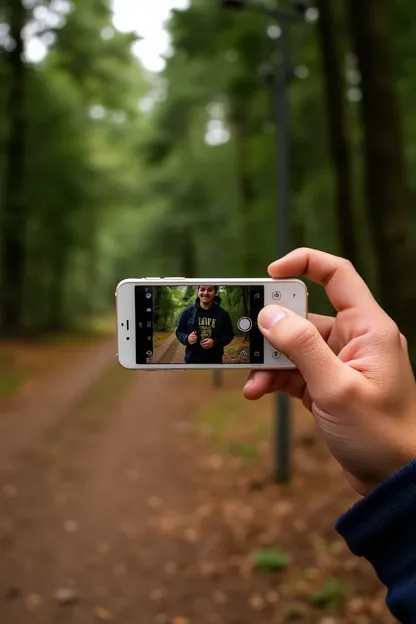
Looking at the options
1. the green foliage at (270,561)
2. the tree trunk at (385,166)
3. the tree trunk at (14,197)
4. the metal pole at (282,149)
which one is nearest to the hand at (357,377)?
the tree trunk at (385,166)

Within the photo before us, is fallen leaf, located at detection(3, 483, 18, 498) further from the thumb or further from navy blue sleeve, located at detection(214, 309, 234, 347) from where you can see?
the thumb

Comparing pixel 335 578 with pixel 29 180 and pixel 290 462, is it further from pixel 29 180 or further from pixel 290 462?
pixel 29 180

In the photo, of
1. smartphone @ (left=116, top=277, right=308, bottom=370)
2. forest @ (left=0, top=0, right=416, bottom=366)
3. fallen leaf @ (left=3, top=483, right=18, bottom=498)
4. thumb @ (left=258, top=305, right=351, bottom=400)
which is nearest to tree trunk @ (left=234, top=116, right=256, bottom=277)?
forest @ (left=0, top=0, right=416, bottom=366)

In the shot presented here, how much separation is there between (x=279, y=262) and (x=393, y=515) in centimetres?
76

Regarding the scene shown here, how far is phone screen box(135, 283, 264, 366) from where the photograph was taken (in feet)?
5.91

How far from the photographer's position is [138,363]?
1.87 m

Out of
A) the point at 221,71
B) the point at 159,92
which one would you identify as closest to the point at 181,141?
the point at 159,92

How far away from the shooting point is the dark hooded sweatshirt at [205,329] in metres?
1.80

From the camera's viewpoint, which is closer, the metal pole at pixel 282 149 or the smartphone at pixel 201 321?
the smartphone at pixel 201 321

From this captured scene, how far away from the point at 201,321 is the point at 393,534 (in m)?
0.77

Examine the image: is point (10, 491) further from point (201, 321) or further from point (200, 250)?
point (200, 250)

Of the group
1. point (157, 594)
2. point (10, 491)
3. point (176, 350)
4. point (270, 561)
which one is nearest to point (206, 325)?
point (176, 350)

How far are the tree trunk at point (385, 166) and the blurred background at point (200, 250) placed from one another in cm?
2

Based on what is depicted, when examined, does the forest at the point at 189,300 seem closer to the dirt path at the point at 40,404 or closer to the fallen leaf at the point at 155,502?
the dirt path at the point at 40,404
